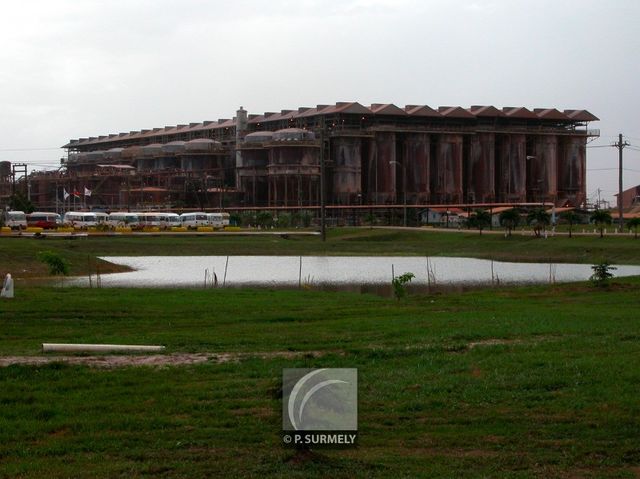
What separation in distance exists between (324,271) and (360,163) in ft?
220

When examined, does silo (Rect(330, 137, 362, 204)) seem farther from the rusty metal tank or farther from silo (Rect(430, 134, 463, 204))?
silo (Rect(430, 134, 463, 204))

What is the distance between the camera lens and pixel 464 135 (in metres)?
129

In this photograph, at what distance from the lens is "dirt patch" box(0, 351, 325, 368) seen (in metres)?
17.3

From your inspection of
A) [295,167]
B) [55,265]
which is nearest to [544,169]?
[295,167]

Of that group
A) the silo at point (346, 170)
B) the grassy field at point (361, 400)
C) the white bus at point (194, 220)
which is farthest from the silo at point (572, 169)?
the grassy field at point (361, 400)

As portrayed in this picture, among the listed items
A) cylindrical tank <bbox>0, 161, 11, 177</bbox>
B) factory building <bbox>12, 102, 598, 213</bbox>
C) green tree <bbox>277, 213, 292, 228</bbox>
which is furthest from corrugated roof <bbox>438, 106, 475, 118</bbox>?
cylindrical tank <bbox>0, 161, 11, 177</bbox>

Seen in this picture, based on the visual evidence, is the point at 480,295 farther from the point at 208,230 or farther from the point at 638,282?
the point at 208,230

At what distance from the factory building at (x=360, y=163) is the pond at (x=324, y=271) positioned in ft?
172

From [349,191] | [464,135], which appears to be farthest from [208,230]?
[464,135]

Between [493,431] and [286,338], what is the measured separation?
843 centimetres

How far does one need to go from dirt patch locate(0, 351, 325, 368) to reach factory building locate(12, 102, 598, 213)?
101m

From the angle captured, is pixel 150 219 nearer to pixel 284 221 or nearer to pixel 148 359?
pixel 284 221

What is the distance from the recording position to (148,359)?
Answer: 18.0 m

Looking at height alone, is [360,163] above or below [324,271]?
above
